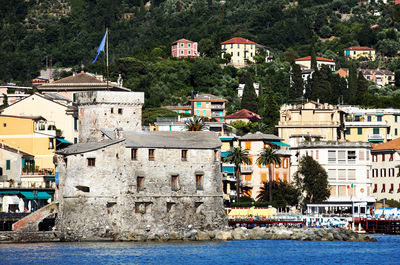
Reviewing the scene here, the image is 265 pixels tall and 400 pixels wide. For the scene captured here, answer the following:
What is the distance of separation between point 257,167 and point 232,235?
25516 mm

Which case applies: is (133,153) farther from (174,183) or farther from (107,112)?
(107,112)

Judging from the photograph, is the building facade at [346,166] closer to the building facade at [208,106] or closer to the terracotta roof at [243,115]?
the terracotta roof at [243,115]

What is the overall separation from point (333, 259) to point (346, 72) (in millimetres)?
129336

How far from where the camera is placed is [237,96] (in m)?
171

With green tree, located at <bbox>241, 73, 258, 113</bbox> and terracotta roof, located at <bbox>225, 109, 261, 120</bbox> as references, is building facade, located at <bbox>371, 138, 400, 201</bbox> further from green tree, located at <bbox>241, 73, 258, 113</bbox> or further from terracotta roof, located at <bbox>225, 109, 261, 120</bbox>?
green tree, located at <bbox>241, 73, 258, 113</bbox>

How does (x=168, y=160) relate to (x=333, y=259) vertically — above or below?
above

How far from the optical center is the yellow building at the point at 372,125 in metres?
123

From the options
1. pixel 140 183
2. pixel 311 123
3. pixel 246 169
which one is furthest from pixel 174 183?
pixel 311 123

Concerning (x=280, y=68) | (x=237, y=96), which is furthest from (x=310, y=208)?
(x=280, y=68)

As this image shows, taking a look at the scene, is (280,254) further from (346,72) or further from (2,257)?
(346,72)

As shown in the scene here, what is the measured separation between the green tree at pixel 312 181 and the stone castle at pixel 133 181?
69.9 ft

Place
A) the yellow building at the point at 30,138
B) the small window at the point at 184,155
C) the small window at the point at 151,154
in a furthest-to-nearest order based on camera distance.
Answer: the yellow building at the point at 30,138, the small window at the point at 184,155, the small window at the point at 151,154

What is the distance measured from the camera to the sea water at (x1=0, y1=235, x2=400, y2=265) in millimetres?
65375

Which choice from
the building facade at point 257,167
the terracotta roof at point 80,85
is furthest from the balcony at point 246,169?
the terracotta roof at point 80,85
